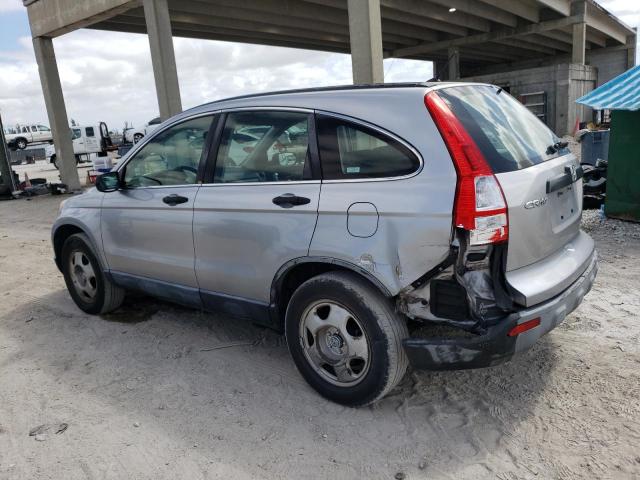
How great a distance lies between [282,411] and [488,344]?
132 centimetres

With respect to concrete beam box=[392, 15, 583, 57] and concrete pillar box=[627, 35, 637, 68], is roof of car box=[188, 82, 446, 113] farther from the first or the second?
concrete pillar box=[627, 35, 637, 68]

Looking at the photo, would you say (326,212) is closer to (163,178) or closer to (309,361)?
(309,361)

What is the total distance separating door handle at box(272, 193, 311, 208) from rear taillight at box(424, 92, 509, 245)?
0.91 meters

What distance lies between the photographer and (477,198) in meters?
2.52

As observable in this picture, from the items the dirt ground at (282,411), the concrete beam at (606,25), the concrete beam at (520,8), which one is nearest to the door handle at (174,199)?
the dirt ground at (282,411)

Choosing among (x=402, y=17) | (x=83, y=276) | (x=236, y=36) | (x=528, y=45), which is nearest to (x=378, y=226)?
(x=83, y=276)

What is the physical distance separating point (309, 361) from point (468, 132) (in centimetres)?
164

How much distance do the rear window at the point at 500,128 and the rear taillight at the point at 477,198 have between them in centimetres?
10

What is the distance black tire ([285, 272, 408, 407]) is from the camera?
9.18 feet

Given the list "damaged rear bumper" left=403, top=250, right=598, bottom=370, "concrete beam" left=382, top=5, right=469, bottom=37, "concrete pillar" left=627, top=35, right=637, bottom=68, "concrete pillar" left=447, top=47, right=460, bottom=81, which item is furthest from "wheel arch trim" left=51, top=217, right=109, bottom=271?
"concrete pillar" left=627, top=35, right=637, bottom=68

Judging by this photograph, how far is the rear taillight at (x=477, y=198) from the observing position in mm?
2512

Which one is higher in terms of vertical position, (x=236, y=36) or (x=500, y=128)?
(x=236, y=36)

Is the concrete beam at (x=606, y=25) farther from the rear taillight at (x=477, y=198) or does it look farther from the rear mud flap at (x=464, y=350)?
the rear mud flap at (x=464, y=350)

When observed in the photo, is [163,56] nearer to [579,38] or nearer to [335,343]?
[335,343]
